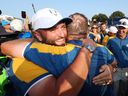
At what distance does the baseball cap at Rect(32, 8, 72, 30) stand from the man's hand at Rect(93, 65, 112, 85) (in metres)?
0.48

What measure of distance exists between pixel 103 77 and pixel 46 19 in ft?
2.08

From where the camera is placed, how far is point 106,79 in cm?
250

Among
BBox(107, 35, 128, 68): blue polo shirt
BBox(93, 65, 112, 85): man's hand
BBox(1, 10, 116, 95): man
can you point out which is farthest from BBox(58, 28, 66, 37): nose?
BBox(107, 35, 128, 68): blue polo shirt

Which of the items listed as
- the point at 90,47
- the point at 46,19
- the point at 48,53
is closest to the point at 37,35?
the point at 46,19

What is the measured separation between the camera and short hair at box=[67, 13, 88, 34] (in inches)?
108

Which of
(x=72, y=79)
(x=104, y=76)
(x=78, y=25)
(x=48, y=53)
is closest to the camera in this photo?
(x=72, y=79)

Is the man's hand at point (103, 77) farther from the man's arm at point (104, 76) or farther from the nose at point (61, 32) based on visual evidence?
the nose at point (61, 32)

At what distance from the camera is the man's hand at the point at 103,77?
2.50 m

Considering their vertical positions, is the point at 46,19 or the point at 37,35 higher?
the point at 46,19

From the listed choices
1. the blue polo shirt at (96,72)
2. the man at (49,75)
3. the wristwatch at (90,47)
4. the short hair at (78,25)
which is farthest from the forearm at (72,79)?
the short hair at (78,25)

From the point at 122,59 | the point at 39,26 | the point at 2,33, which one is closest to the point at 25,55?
the point at 39,26

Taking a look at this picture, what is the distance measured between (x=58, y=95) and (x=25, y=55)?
0.39 metres

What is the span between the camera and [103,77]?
250cm

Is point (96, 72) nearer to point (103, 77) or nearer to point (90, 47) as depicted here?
point (103, 77)
